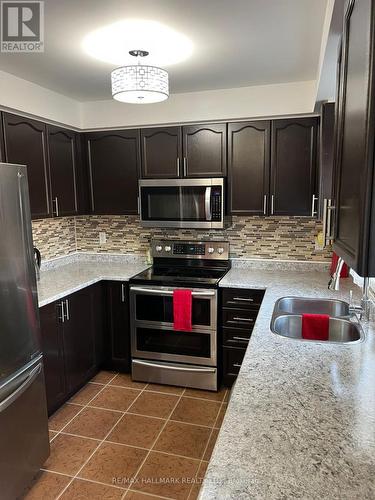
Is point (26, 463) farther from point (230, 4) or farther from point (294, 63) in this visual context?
point (294, 63)

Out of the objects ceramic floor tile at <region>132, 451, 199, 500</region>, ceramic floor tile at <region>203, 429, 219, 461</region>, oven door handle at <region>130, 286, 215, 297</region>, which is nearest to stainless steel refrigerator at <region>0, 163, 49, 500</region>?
ceramic floor tile at <region>132, 451, 199, 500</region>

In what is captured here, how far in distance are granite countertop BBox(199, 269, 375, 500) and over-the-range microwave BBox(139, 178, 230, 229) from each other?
1.45 meters

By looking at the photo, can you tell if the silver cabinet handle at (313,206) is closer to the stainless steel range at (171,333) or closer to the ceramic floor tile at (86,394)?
the stainless steel range at (171,333)

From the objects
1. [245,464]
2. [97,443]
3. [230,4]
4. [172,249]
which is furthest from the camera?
[172,249]

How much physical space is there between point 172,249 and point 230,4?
211 cm

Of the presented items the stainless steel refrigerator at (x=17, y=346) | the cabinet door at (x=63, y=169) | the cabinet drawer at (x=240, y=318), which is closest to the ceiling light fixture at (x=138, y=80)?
the stainless steel refrigerator at (x=17, y=346)

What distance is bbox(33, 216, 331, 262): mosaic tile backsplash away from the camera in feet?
10.4

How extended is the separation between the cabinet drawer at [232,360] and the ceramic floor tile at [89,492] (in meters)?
1.20

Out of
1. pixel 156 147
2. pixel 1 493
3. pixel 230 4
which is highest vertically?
pixel 230 4

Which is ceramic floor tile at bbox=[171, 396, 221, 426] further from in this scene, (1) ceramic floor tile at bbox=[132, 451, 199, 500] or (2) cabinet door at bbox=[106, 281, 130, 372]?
(2) cabinet door at bbox=[106, 281, 130, 372]

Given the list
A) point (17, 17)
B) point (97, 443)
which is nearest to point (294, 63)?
point (17, 17)

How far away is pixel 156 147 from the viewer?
3.12m

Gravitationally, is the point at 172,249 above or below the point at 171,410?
above

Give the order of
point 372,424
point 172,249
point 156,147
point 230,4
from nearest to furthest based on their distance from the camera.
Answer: point 372,424
point 230,4
point 156,147
point 172,249
